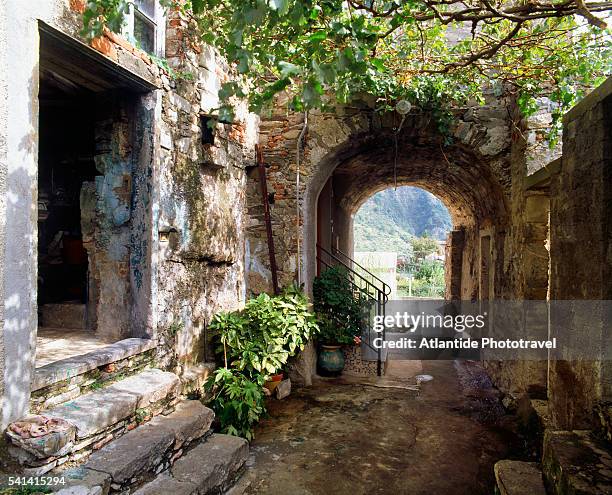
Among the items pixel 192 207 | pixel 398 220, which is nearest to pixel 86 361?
pixel 192 207

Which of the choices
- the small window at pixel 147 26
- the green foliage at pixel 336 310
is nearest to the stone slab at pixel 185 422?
the small window at pixel 147 26

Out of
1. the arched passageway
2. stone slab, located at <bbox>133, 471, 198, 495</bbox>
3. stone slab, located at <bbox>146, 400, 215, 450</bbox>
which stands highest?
the arched passageway

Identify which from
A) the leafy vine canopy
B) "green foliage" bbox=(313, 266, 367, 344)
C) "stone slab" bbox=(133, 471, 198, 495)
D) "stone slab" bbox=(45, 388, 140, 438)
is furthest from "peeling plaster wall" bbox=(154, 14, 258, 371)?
"green foliage" bbox=(313, 266, 367, 344)

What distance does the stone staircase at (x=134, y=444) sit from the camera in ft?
7.55

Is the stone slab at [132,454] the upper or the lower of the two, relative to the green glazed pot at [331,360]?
Answer: upper

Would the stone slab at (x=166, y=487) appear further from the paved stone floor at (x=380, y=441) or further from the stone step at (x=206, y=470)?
the paved stone floor at (x=380, y=441)

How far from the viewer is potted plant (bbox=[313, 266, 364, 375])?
6.45 m

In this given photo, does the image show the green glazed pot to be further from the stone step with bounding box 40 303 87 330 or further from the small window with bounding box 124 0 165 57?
the small window with bounding box 124 0 165 57

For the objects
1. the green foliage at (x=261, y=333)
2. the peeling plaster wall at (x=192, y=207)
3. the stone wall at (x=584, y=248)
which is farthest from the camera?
the green foliage at (x=261, y=333)

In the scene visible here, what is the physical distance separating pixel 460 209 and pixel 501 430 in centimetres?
580

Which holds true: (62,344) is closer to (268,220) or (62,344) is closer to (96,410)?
(96,410)

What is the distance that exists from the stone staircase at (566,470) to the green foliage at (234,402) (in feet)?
7.09

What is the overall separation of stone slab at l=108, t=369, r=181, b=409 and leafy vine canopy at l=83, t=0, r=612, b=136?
2.01m

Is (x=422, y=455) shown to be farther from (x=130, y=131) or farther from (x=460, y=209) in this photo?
(x=460, y=209)
